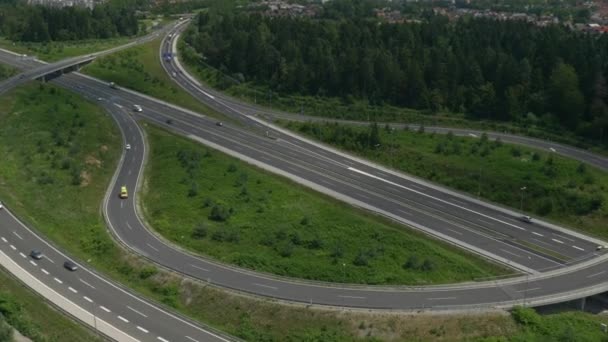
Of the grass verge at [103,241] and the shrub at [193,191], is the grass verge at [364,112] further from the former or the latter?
the shrub at [193,191]

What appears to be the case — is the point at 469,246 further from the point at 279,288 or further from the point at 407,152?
the point at 407,152

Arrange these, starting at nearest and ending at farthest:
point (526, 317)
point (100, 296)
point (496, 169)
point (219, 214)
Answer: point (526, 317), point (100, 296), point (219, 214), point (496, 169)

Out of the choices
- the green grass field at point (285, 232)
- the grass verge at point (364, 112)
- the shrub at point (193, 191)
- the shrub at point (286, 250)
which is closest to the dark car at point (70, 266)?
the green grass field at point (285, 232)

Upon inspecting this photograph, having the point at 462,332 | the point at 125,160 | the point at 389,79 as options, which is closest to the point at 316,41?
the point at 389,79

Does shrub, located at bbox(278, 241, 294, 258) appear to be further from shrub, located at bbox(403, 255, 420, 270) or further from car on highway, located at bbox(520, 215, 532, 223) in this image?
car on highway, located at bbox(520, 215, 532, 223)

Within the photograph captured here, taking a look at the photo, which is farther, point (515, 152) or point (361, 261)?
point (515, 152)

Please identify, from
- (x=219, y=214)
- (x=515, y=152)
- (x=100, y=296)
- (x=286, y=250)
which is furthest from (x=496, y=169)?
(x=100, y=296)

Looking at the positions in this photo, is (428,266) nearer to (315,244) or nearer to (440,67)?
(315,244)
